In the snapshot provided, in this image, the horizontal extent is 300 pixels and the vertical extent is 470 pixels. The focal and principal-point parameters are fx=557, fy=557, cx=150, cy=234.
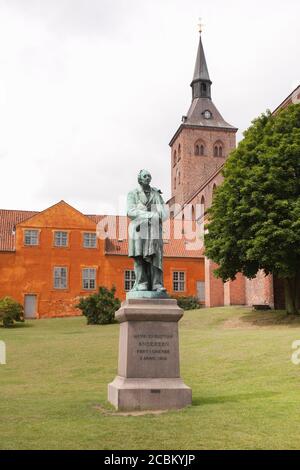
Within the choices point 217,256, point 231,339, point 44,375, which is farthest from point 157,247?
point 217,256

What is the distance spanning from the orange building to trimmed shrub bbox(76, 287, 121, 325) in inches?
404

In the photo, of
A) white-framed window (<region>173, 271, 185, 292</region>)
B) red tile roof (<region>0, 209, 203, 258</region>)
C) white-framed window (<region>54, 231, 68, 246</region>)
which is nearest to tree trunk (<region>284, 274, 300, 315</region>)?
white-framed window (<region>173, 271, 185, 292</region>)

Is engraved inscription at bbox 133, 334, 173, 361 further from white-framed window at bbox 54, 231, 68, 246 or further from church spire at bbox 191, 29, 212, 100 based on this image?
church spire at bbox 191, 29, 212, 100

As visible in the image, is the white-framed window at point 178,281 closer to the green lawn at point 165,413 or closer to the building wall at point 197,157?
the green lawn at point 165,413

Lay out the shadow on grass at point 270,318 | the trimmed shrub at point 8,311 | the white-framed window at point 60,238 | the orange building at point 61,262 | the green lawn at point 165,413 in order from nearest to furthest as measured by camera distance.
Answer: the green lawn at point 165,413, the shadow on grass at point 270,318, the trimmed shrub at point 8,311, the orange building at point 61,262, the white-framed window at point 60,238

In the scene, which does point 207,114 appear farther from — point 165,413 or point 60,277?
Result: point 165,413

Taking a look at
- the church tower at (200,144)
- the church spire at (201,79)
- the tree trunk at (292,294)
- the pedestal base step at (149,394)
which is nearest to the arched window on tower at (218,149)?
the church tower at (200,144)

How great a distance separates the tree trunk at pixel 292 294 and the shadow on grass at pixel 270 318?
17.2 inches

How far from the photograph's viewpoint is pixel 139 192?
11164mm

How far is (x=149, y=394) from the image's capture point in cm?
969

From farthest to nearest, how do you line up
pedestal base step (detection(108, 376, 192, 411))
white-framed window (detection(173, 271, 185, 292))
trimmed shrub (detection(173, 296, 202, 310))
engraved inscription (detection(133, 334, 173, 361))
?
1. white-framed window (detection(173, 271, 185, 292))
2. trimmed shrub (detection(173, 296, 202, 310))
3. engraved inscription (detection(133, 334, 173, 361))
4. pedestal base step (detection(108, 376, 192, 411))

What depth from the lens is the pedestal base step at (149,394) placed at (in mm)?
9609

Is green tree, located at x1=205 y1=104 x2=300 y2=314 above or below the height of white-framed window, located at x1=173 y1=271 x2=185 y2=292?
above

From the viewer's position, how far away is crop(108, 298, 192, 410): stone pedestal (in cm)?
970
